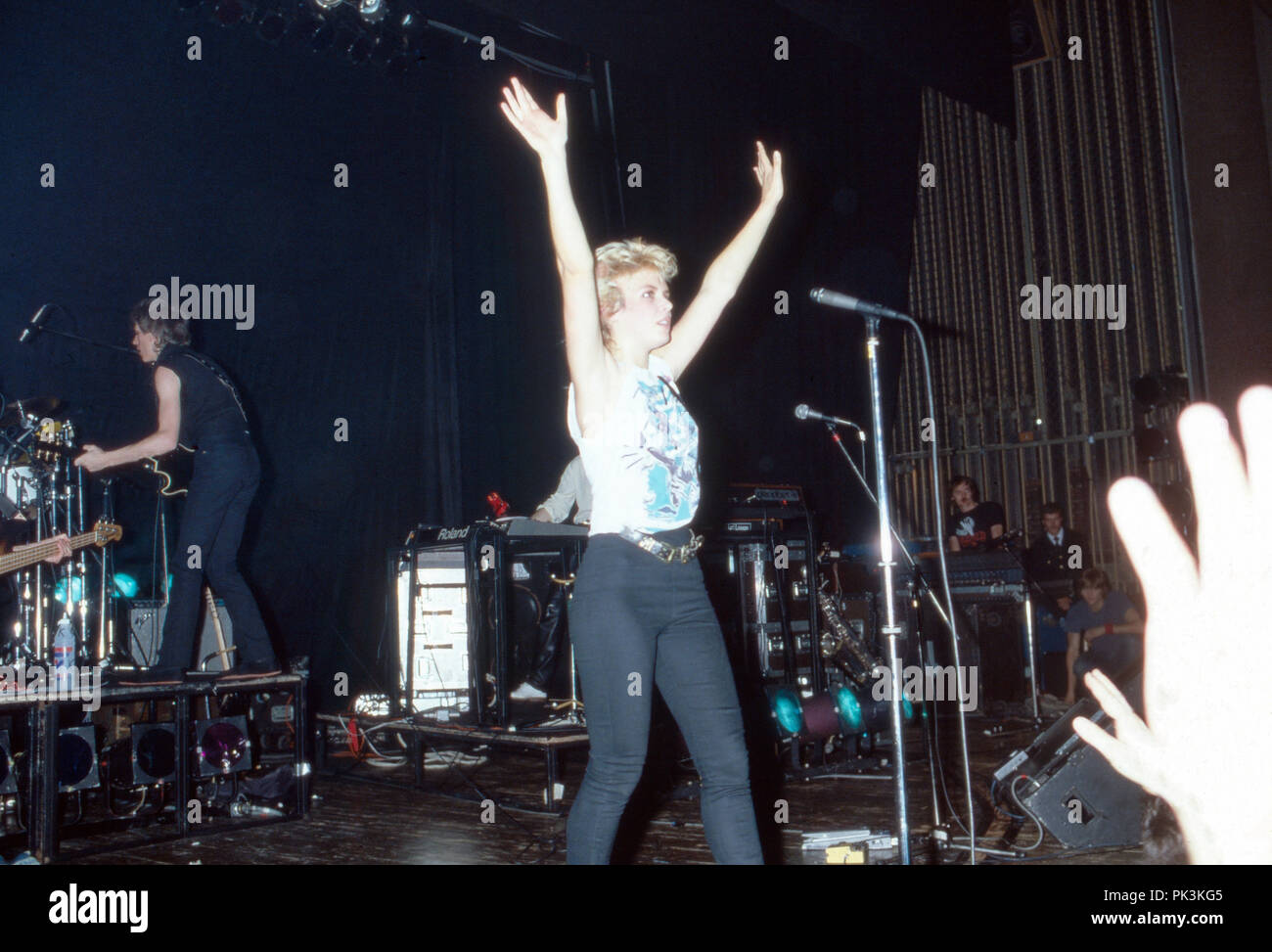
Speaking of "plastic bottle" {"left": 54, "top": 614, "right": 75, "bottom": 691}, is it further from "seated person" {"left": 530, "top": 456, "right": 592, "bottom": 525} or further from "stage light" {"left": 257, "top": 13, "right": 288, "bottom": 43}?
"stage light" {"left": 257, "top": 13, "right": 288, "bottom": 43}

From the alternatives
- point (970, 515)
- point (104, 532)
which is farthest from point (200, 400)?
point (970, 515)

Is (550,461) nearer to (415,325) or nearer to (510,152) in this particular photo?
(415,325)

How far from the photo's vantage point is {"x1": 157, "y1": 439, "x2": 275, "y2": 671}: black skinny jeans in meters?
4.16

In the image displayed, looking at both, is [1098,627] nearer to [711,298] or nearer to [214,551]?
[711,298]

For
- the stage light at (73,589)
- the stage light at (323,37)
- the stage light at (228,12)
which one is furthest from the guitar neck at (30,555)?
the stage light at (323,37)

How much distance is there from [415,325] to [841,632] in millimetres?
3765

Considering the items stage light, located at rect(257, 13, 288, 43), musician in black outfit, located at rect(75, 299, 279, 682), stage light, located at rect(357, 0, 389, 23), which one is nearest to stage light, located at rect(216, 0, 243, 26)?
stage light, located at rect(257, 13, 288, 43)

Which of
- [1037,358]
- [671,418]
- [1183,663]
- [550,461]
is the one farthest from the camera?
[1037,358]

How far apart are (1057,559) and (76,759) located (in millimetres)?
7169

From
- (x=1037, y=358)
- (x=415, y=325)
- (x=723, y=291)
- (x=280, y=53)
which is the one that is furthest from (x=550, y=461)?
(x=1037, y=358)

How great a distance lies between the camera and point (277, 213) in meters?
6.30

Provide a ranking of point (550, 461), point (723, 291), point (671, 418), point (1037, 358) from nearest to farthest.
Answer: point (671, 418), point (723, 291), point (550, 461), point (1037, 358)

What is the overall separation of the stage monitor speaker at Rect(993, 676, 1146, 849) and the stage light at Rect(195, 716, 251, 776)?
3320mm
